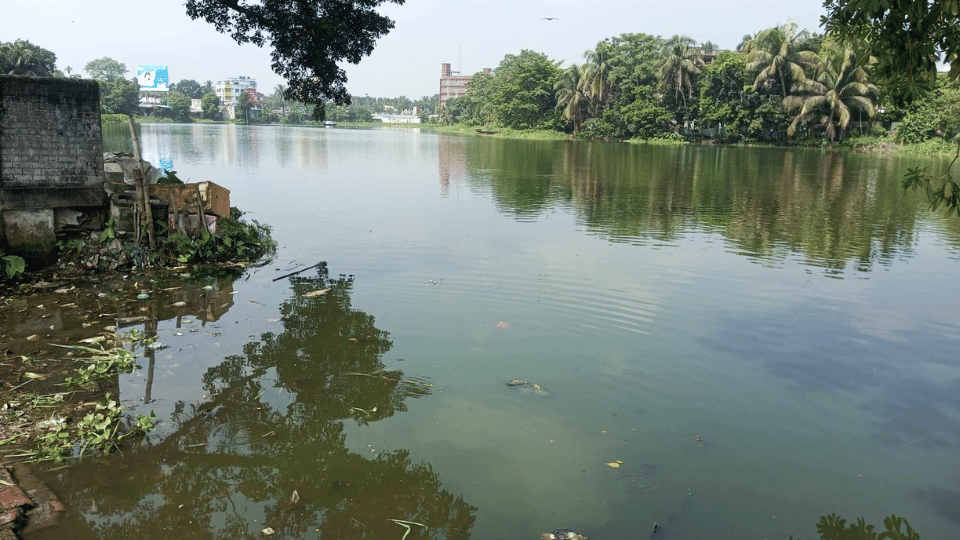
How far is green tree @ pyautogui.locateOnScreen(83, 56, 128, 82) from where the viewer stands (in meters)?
154

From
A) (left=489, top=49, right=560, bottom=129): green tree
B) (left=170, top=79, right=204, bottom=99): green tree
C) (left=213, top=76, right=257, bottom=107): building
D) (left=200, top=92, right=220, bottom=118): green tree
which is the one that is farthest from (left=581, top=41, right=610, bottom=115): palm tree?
(left=170, top=79, right=204, bottom=99): green tree

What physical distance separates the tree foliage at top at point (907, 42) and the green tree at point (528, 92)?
229 feet

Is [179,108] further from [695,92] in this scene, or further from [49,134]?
[49,134]

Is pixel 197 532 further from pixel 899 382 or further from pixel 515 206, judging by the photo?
pixel 515 206

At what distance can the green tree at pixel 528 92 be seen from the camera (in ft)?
242

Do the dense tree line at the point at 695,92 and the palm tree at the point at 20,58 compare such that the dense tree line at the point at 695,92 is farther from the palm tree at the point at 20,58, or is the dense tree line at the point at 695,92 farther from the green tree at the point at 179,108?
the green tree at the point at 179,108

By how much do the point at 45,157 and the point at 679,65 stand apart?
180 feet

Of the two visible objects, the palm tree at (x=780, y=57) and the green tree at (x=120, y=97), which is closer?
the palm tree at (x=780, y=57)

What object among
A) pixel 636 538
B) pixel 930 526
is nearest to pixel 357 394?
pixel 636 538

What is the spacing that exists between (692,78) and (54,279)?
187 ft

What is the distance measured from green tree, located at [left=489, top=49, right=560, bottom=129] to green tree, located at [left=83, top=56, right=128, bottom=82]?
380ft

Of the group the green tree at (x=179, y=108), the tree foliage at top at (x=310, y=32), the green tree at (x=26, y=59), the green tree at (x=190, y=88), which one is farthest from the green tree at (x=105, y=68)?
the tree foliage at top at (x=310, y=32)

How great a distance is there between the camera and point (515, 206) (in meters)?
17.6

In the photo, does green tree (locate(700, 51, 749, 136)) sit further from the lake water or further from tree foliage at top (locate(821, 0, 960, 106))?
tree foliage at top (locate(821, 0, 960, 106))
